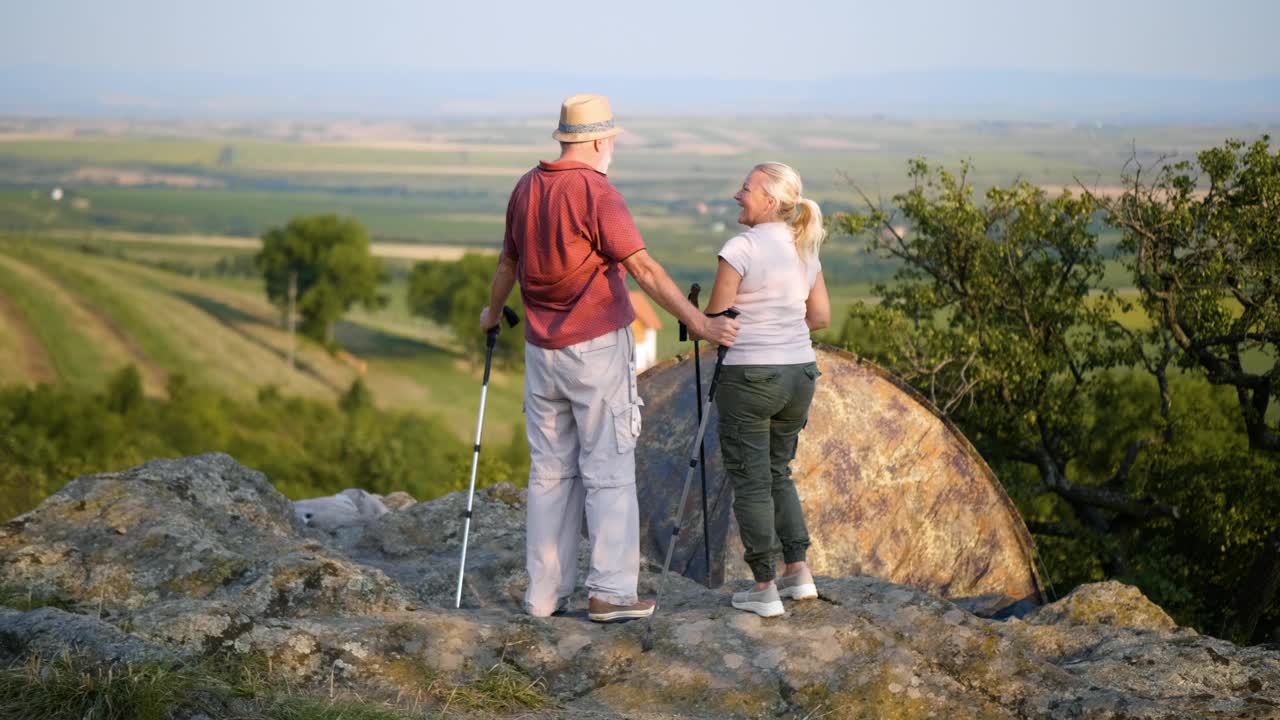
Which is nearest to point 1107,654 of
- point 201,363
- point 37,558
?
point 37,558

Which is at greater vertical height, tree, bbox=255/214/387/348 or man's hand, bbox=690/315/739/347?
man's hand, bbox=690/315/739/347

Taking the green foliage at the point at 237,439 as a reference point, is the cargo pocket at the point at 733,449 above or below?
above

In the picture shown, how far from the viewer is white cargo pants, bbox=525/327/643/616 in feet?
22.2

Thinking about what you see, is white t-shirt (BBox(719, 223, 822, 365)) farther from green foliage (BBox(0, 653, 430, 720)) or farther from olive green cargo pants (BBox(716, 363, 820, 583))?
green foliage (BBox(0, 653, 430, 720))

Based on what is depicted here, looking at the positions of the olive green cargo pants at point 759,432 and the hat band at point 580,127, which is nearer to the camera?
the olive green cargo pants at point 759,432

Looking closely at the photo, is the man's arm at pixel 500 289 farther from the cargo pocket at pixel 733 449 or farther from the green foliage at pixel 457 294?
the green foliage at pixel 457 294

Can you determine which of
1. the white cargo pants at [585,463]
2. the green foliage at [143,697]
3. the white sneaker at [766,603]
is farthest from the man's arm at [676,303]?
the green foliage at [143,697]

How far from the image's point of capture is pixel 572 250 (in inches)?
263

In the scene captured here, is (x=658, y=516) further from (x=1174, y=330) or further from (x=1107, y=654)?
(x=1174, y=330)

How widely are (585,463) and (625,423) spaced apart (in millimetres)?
332

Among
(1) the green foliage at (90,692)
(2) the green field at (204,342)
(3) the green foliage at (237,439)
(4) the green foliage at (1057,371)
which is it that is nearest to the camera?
(1) the green foliage at (90,692)

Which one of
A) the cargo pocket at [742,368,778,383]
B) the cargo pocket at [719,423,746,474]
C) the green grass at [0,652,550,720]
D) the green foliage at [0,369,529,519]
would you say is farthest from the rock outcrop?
the green foliage at [0,369,529,519]

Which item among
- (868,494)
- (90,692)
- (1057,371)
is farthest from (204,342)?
(90,692)

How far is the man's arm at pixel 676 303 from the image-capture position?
642cm
